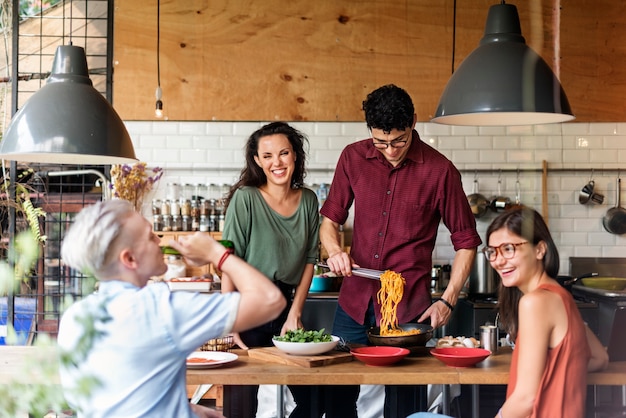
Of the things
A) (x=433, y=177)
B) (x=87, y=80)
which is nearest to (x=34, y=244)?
(x=87, y=80)

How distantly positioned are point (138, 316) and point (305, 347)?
1.18m

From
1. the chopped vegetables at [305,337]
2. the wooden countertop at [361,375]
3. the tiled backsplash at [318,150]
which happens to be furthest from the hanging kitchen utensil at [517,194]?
the chopped vegetables at [305,337]

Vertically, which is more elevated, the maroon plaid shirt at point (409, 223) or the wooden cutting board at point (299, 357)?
the maroon plaid shirt at point (409, 223)

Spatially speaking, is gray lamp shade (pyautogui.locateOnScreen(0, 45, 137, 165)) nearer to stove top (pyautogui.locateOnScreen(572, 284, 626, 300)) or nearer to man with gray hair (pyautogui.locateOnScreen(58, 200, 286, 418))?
man with gray hair (pyautogui.locateOnScreen(58, 200, 286, 418))

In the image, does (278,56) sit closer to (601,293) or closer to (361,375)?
(601,293)

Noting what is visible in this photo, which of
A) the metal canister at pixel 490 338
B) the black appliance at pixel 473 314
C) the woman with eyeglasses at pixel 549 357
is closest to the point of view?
the woman with eyeglasses at pixel 549 357

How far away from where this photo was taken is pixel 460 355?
285 centimetres

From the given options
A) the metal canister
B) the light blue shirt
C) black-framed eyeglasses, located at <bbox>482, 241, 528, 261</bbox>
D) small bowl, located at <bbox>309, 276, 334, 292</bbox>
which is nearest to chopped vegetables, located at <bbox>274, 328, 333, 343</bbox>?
the metal canister

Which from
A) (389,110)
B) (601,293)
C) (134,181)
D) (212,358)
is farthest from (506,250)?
(134,181)

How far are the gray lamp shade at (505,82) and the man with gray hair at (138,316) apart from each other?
4.46 feet

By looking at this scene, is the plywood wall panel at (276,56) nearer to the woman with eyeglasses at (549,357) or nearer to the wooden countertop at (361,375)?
the wooden countertop at (361,375)

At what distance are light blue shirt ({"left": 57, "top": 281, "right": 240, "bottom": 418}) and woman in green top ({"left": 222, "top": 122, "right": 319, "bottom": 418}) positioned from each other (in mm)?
1517

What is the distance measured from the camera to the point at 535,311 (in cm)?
229

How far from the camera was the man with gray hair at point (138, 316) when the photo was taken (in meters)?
1.77
